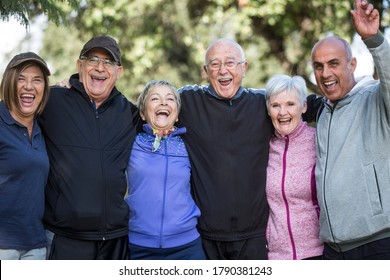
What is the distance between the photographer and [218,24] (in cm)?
1244

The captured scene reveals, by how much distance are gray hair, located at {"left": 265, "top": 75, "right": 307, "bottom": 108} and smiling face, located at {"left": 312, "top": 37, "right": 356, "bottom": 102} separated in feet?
0.79

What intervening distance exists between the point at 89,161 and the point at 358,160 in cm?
206

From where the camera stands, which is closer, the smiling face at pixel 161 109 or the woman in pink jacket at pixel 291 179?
the woman in pink jacket at pixel 291 179

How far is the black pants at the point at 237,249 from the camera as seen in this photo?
4473mm

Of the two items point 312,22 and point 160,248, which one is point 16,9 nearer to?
point 160,248

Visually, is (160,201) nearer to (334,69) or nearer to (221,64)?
(221,64)

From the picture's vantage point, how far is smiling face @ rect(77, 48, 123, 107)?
178 inches

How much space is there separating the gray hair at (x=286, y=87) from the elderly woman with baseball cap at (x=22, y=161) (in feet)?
6.19

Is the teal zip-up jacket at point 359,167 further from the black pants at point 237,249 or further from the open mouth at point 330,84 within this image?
the black pants at point 237,249

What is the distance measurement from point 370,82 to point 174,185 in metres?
1.78

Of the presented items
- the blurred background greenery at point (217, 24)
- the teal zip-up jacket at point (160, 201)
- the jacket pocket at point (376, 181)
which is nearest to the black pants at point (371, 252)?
the jacket pocket at point (376, 181)

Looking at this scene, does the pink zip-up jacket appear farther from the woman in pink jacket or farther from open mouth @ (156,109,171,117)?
open mouth @ (156,109,171,117)

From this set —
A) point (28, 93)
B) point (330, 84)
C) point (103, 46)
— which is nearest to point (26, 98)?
point (28, 93)

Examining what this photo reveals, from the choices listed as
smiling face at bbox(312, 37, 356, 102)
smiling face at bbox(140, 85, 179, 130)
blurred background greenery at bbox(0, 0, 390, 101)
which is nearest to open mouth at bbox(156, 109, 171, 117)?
smiling face at bbox(140, 85, 179, 130)
